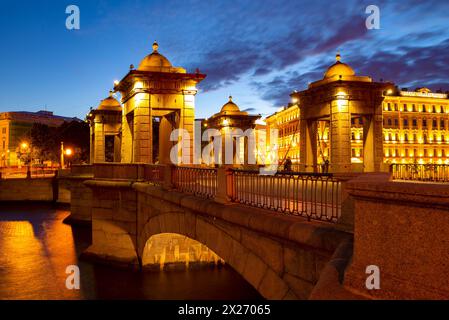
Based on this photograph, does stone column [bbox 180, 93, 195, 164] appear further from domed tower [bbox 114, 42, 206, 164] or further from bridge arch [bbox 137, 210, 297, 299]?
bridge arch [bbox 137, 210, 297, 299]

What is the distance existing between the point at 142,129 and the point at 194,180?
8209 millimetres

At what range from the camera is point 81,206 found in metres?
32.5

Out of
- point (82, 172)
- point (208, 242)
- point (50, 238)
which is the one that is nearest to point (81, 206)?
point (82, 172)

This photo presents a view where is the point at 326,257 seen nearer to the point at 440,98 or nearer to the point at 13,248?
the point at 13,248

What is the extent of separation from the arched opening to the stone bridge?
1.7 inches

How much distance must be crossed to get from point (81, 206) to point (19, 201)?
67.4 ft

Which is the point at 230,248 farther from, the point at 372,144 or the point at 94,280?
the point at 372,144

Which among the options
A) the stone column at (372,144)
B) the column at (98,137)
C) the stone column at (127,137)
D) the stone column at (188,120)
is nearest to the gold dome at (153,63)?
the stone column at (188,120)

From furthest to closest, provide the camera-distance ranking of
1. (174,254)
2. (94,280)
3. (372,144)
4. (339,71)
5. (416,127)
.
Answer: (416,127)
(372,144)
(339,71)
(174,254)
(94,280)

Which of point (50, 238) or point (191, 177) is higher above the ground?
point (191, 177)

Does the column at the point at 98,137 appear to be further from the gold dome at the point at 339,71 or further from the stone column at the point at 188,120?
the gold dome at the point at 339,71

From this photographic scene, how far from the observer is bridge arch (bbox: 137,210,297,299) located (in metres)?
7.40

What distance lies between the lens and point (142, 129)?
19609 mm

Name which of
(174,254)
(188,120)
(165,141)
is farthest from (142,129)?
(174,254)
